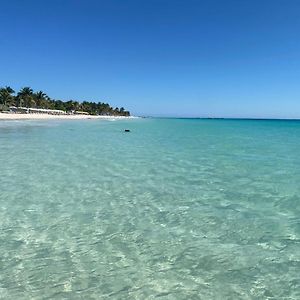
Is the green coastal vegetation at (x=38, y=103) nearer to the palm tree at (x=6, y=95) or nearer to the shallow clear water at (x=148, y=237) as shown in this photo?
the palm tree at (x=6, y=95)

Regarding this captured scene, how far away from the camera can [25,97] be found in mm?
107062

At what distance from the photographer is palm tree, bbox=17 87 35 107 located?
106 meters

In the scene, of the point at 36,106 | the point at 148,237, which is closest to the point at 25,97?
the point at 36,106

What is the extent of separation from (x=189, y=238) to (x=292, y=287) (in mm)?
1963

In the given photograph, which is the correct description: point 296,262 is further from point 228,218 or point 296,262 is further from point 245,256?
point 228,218

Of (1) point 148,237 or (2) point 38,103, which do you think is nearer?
(1) point 148,237

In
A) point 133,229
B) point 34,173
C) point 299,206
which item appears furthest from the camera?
point 34,173

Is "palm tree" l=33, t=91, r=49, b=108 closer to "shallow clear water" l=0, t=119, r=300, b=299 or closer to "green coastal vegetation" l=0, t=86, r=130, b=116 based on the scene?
"green coastal vegetation" l=0, t=86, r=130, b=116

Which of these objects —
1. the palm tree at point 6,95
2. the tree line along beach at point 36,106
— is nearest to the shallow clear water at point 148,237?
the tree line along beach at point 36,106

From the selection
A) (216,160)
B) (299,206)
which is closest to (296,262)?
(299,206)

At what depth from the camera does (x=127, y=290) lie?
4.17m

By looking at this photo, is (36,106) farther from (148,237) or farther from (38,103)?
(148,237)

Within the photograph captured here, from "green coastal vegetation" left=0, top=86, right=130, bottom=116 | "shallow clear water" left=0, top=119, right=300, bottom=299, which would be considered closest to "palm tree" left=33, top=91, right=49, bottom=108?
"green coastal vegetation" left=0, top=86, right=130, bottom=116

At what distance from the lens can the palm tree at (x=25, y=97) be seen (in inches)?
4156
